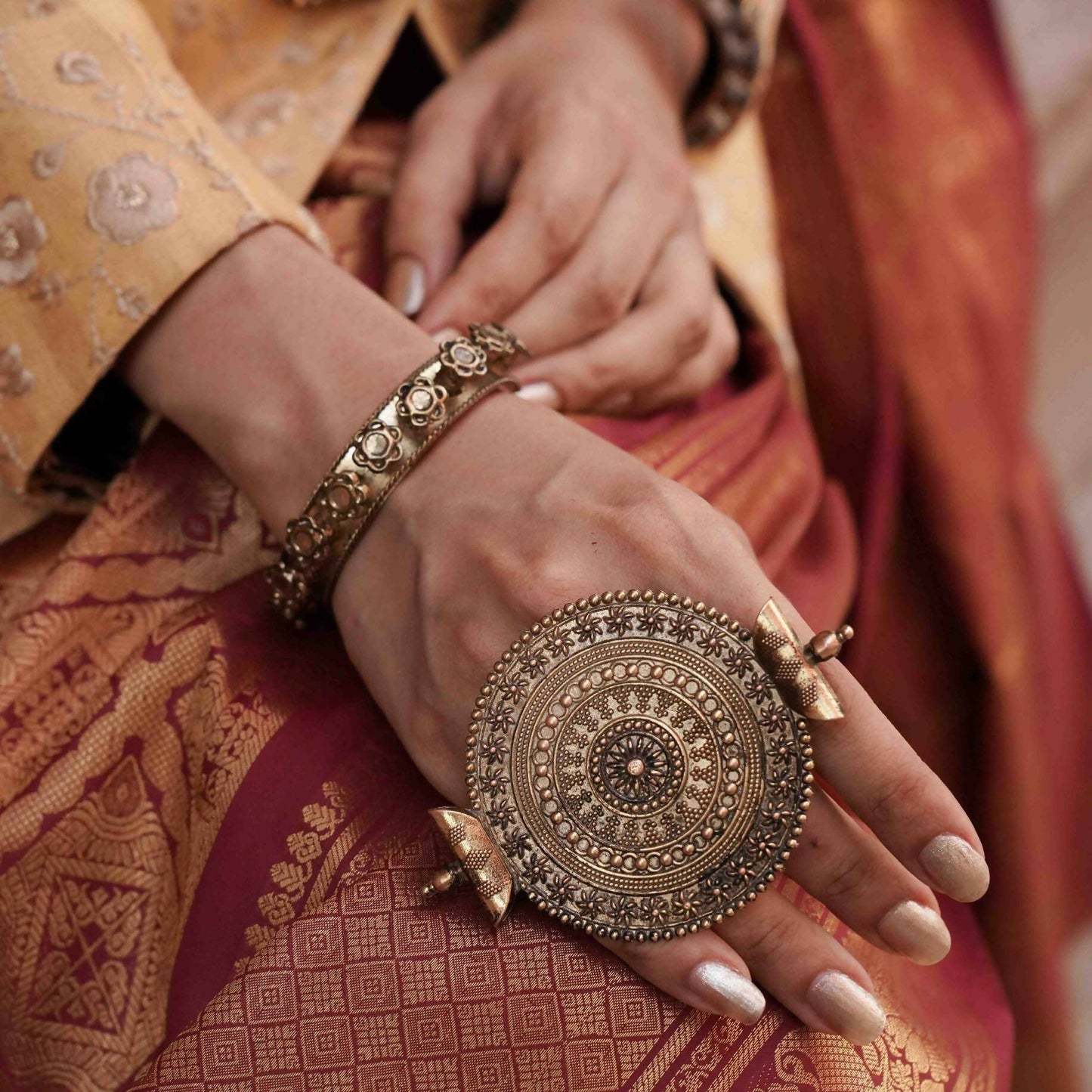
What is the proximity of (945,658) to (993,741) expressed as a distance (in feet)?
0.31

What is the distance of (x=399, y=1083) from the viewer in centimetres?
48

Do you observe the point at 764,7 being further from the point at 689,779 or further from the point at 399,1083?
the point at 399,1083

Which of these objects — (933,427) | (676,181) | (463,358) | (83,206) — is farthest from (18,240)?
(933,427)

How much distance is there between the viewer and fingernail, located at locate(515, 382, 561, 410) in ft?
2.23

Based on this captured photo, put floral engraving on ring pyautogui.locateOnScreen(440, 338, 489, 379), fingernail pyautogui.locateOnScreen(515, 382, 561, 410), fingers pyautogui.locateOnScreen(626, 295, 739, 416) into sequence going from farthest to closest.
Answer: fingers pyautogui.locateOnScreen(626, 295, 739, 416), fingernail pyautogui.locateOnScreen(515, 382, 561, 410), floral engraving on ring pyautogui.locateOnScreen(440, 338, 489, 379)

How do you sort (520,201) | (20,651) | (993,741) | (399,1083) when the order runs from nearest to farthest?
(399,1083)
(20,651)
(520,201)
(993,741)

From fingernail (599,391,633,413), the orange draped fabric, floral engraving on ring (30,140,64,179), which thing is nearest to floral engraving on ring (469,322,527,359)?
fingernail (599,391,633,413)

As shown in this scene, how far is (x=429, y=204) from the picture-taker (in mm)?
746

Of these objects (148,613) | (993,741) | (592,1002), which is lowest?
(993,741)

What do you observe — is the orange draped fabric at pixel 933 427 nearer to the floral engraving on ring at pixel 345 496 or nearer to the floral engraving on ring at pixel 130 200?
the floral engraving on ring at pixel 345 496

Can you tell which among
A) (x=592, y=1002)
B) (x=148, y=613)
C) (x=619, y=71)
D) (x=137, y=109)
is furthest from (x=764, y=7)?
(x=592, y=1002)

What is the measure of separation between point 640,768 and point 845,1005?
144 mm

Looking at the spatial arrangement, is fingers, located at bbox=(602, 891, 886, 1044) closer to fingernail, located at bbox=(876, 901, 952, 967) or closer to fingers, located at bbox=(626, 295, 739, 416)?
fingernail, located at bbox=(876, 901, 952, 967)

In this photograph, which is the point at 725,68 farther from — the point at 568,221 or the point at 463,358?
the point at 463,358
